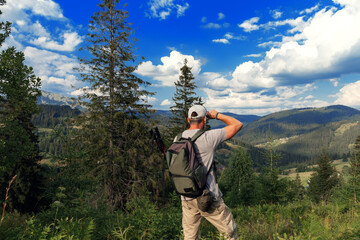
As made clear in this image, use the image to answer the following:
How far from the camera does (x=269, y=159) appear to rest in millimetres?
9695

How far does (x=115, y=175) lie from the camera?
1409 cm

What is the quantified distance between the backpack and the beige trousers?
310 millimetres

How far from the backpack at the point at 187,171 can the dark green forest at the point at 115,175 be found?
0.61 meters

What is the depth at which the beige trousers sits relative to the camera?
9.27 ft

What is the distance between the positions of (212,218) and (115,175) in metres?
12.7

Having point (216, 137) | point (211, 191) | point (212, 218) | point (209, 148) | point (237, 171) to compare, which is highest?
point (216, 137)

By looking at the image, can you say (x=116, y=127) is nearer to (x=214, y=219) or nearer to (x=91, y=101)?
(x=91, y=101)

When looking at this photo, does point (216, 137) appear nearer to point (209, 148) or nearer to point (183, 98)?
point (209, 148)

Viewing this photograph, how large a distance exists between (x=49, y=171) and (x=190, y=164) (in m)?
3.30

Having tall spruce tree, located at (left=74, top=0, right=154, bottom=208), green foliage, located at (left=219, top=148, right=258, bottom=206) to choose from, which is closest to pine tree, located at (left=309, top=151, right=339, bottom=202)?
green foliage, located at (left=219, top=148, right=258, bottom=206)

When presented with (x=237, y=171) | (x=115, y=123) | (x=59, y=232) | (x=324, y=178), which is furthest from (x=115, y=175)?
(x=324, y=178)

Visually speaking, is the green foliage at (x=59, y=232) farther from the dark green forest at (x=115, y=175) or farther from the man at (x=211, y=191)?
the man at (x=211, y=191)

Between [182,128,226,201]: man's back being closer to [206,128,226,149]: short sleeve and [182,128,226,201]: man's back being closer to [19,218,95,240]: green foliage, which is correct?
[206,128,226,149]: short sleeve

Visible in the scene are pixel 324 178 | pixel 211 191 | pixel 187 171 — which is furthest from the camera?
pixel 324 178
